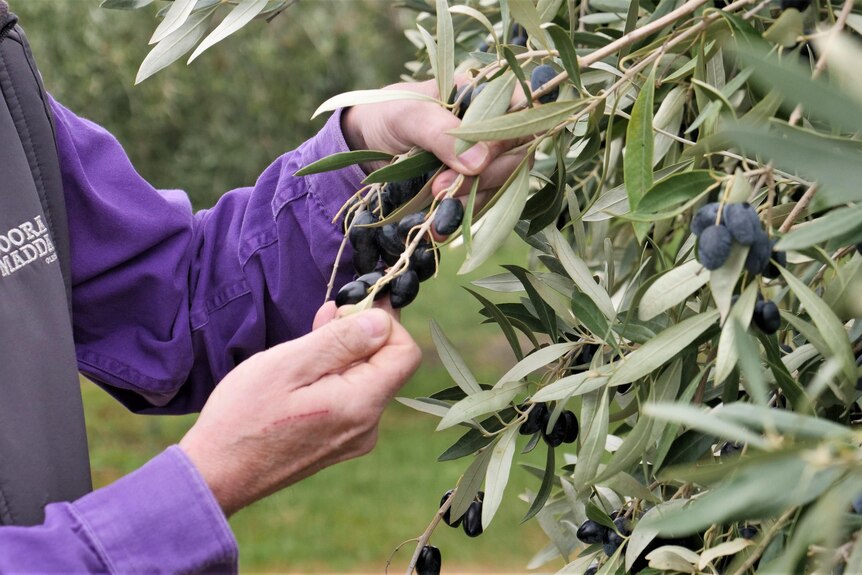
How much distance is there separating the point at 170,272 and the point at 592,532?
66cm

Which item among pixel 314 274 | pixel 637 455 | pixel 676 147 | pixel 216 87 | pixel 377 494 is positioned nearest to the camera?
pixel 637 455

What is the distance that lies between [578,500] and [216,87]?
5.27 meters

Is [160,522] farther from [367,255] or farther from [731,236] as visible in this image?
[731,236]

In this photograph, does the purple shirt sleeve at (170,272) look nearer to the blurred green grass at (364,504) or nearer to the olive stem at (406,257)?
the olive stem at (406,257)

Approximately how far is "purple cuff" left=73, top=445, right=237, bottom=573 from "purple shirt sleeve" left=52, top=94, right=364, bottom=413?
43cm

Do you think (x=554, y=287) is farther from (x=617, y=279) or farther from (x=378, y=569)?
(x=378, y=569)

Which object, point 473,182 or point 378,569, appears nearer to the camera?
point 473,182

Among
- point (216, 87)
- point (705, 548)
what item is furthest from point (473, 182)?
point (216, 87)

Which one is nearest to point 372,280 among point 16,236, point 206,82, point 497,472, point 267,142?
point 497,472

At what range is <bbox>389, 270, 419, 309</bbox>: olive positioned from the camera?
0.88 meters

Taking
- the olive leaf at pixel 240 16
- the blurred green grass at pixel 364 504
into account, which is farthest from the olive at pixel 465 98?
the blurred green grass at pixel 364 504

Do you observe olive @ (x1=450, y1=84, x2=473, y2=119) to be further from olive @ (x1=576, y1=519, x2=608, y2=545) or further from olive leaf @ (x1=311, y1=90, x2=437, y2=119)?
olive @ (x1=576, y1=519, x2=608, y2=545)

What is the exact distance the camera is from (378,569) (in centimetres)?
382

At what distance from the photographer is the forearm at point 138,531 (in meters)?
0.79
